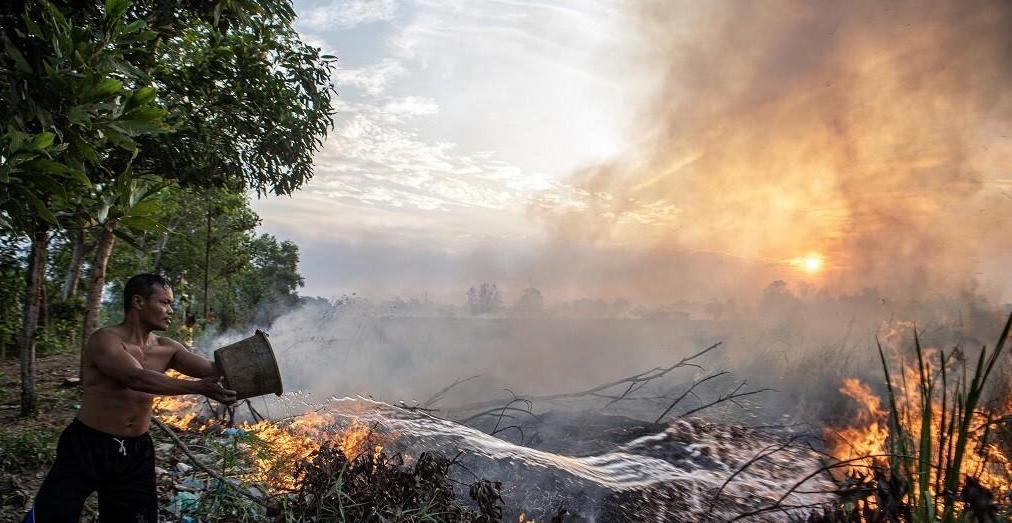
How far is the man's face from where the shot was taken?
273 centimetres

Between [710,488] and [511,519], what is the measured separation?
1757 mm

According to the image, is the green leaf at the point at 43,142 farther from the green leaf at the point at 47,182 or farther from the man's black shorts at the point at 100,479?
the man's black shorts at the point at 100,479

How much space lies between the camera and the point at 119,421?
2.63 metres

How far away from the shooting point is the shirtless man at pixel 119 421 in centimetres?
251

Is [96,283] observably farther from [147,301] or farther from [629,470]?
[629,470]

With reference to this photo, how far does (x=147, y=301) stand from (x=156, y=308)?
5 cm

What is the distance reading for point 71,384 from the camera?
728 centimetres

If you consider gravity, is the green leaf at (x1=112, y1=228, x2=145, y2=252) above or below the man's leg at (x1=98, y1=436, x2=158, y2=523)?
above

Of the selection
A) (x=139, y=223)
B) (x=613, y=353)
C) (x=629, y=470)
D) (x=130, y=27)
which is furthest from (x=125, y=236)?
(x=613, y=353)

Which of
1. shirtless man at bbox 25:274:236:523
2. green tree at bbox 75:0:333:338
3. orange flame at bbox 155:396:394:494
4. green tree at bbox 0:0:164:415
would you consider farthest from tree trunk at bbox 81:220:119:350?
shirtless man at bbox 25:274:236:523

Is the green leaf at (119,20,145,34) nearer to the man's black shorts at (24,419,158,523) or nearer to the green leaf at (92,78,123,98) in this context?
→ the green leaf at (92,78,123,98)

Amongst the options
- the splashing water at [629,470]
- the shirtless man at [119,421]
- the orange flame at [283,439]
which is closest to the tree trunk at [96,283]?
the orange flame at [283,439]

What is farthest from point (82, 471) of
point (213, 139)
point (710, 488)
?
point (213, 139)

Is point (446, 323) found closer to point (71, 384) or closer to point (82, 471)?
point (71, 384)
